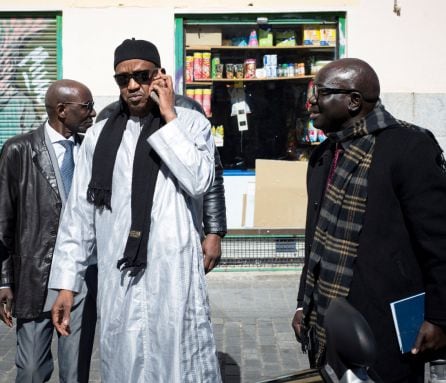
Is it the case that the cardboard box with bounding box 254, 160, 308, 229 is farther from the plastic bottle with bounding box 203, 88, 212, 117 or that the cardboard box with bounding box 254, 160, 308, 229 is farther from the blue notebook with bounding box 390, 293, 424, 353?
the blue notebook with bounding box 390, 293, 424, 353

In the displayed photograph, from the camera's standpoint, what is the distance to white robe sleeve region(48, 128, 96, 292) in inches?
150

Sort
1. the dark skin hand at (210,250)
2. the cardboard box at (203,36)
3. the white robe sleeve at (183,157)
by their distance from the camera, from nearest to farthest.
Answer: the white robe sleeve at (183,157), the dark skin hand at (210,250), the cardboard box at (203,36)

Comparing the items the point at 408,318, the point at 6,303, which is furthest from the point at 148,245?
the point at 6,303

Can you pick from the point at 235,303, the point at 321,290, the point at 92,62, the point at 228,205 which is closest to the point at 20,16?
the point at 92,62

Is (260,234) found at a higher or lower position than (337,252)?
lower

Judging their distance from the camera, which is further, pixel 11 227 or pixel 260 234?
pixel 260 234

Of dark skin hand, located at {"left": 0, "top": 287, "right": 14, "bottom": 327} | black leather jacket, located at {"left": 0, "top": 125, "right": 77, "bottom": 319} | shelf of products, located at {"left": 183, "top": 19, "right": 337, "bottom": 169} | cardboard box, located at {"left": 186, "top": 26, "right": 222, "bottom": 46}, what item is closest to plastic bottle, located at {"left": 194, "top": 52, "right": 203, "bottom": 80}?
shelf of products, located at {"left": 183, "top": 19, "right": 337, "bottom": 169}

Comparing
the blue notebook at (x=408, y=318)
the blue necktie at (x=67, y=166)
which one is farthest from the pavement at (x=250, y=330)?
the blue necktie at (x=67, y=166)

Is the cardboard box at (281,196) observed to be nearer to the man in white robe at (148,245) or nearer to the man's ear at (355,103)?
the man in white robe at (148,245)

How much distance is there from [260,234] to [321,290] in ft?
19.4

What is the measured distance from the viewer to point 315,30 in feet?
30.6

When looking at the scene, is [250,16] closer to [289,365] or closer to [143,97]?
[289,365]

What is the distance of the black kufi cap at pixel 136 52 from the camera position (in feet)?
12.5

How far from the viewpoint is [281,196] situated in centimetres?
934
